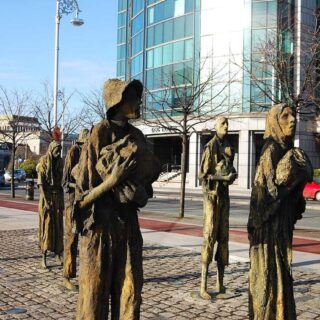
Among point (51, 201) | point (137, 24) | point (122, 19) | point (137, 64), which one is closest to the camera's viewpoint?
point (51, 201)

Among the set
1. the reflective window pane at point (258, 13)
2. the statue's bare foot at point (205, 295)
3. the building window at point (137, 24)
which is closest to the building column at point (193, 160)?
the reflective window pane at point (258, 13)

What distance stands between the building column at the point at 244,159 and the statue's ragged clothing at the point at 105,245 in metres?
35.9

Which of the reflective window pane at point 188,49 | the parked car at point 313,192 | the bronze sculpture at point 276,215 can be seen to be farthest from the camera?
the reflective window pane at point 188,49

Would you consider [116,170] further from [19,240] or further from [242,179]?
[242,179]

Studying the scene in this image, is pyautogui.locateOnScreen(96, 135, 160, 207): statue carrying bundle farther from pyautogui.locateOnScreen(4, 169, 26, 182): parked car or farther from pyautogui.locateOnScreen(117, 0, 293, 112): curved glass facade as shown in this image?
pyautogui.locateOnScreen(4, 169, 26, 182): parked car

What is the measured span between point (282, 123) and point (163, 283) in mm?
4204

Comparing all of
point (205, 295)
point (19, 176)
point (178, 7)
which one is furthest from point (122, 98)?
point (19, 176)

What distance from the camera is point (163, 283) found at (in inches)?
291

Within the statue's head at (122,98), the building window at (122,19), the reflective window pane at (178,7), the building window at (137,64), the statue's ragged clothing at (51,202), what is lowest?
the statue's ragged clothing at (51,202)

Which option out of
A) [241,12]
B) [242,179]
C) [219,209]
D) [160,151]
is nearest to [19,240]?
[219,209]

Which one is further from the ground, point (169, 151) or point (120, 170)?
point (169, 151)

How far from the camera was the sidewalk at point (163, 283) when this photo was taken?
19.6ft

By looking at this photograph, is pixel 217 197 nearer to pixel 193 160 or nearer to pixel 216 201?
pixel 216 201

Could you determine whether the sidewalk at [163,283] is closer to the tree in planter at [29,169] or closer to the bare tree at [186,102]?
the bare tree at [186,102]
